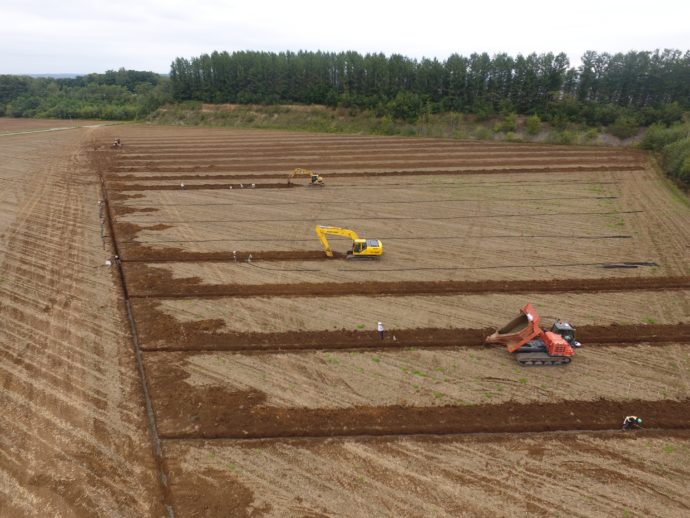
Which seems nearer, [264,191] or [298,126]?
[264,191]

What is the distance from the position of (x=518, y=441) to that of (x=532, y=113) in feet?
210

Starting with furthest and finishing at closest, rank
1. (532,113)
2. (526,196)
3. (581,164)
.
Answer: (532,113) → (581,164) → (526,196)

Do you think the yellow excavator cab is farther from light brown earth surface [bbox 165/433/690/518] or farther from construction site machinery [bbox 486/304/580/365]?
light brown earth surface [bbox 165/433/690/518]

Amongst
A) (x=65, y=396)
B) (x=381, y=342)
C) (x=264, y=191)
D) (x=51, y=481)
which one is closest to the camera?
(x=51, y=481)

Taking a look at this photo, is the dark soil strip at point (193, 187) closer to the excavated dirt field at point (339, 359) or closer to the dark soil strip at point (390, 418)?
the excavated dirt field at point (339, 359)

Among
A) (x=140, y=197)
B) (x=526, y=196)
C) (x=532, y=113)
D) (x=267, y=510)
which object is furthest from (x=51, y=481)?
(x=532, y=113)

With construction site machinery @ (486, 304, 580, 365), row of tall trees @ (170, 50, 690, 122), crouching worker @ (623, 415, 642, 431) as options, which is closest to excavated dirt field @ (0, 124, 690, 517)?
crouching worker @ (623, 415, 642, 431)

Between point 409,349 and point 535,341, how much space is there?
4.78m

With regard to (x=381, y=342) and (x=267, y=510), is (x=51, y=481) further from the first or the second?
(x=381, y=342)

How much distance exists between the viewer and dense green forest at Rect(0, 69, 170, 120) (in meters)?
88.0

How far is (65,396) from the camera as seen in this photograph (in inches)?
542

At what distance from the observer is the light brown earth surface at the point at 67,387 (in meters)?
10.9

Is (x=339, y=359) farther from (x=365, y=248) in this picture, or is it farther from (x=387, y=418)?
(x=365, y=248)

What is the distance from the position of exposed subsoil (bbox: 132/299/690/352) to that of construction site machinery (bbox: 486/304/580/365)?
1.11m
